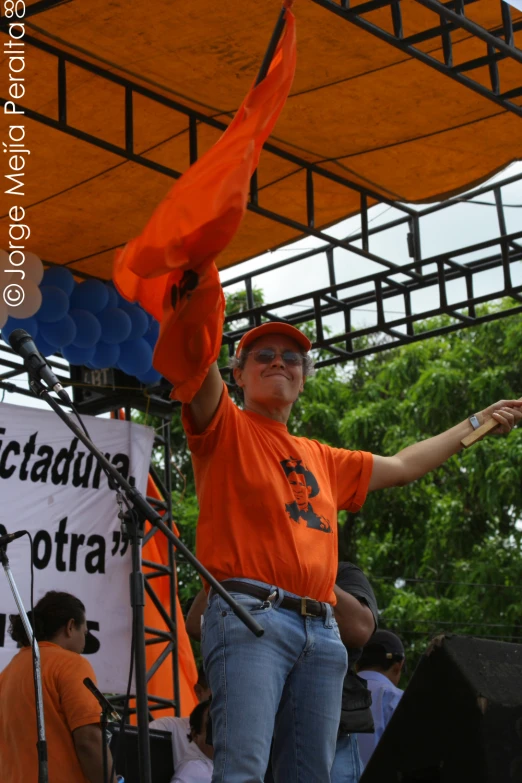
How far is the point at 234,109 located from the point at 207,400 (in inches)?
176

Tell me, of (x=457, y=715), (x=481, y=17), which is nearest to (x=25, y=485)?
(x=481, y=17)

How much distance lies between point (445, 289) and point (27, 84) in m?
3.40

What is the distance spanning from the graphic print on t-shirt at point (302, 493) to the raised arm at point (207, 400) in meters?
0.25

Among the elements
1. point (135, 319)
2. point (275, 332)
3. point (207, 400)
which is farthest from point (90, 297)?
point (207, 400)

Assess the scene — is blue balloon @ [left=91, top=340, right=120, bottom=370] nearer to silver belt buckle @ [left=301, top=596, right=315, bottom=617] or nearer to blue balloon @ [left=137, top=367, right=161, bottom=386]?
blue balloon @ [left=137, top=367, right=161, bottom=386]

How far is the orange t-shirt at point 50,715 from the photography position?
3.99 meters

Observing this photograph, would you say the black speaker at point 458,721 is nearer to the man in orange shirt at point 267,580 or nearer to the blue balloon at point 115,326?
the man in orange shirt at point 267,580

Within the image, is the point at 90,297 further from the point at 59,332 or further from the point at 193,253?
the point at 193,253

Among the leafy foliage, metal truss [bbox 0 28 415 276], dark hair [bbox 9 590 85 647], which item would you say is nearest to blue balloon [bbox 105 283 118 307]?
metal truss [bbox 0 28 415 276]

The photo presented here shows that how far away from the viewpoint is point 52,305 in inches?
290

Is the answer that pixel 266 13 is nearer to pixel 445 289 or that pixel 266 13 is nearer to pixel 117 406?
pixel 445 289

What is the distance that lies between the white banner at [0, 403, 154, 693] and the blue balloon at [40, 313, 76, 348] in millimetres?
617

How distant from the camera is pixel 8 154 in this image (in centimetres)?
700

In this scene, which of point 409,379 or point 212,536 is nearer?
point 212,536
